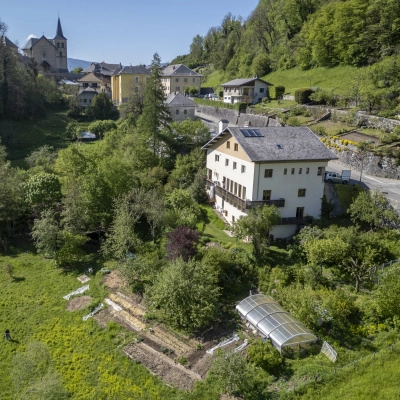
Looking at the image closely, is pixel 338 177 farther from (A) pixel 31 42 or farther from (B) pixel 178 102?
(A) pixel 31 42

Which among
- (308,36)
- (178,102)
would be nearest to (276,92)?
(308,36)

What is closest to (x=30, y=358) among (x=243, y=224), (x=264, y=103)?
(x=243, y=224)

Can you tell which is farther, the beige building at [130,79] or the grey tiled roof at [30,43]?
the grey tiled roof at [30,43]

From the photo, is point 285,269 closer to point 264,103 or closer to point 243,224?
point 243,224

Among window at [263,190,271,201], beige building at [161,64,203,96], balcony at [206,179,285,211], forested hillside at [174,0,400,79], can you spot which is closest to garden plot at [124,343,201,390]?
balcony at [206,179,285,211]

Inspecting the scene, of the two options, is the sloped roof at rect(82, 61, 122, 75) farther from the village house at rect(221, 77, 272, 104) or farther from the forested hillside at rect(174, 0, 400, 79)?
the village house at rect(221, 77, 272, 104)

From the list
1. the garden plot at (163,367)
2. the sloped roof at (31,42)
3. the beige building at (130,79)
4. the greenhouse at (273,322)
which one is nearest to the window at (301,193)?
the greenhouse at (273,322)

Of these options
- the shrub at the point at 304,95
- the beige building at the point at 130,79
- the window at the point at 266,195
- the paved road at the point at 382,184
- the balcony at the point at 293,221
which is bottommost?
the balcony at the point at 293,221

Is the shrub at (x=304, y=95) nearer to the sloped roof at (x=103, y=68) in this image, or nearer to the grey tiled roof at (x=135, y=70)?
the grey tiled roof at (x=135, y=70)
